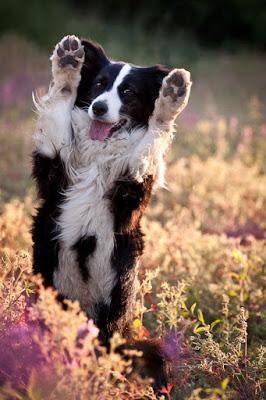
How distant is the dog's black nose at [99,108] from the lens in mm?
4109

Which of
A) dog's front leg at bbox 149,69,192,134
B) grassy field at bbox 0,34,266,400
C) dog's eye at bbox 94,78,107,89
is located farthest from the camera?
dog's eye at bbox 94,78,107,89

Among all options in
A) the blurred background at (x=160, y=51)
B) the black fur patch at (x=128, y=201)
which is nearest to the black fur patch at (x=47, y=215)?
the black fur patch at (x=128, y=201)

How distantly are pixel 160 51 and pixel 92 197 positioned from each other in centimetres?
1510

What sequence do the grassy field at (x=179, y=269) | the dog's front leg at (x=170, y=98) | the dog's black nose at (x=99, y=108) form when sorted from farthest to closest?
the dog's black nose at (x=99, y=108), the dog's front leg at (x=170, y=98), the grassy field at (x=179, y=269)

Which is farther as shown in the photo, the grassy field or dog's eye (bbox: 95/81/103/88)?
dog's eye (bbox: 95/81/103/88)

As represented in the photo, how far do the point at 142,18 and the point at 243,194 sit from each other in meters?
13.2

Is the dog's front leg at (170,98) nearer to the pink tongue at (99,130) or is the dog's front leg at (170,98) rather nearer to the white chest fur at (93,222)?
the white chest fur at (93,222)

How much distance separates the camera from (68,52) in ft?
13.2

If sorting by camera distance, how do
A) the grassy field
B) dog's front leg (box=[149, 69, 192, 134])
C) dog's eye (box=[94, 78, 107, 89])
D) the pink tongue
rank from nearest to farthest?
the grassy field < dog's front leg (box=[149, 69, 192, 134]) < the pink tongue < dog's eye (box=[94, 78, 107, 89])

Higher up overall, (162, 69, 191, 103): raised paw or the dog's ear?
(162, 69, 191, 103): raised paw

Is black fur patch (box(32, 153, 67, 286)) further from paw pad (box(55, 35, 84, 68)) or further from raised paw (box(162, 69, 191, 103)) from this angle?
raised paw (box(162, 69, 191, 103))

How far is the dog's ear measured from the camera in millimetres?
4395

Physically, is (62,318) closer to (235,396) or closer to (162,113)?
(235,396)

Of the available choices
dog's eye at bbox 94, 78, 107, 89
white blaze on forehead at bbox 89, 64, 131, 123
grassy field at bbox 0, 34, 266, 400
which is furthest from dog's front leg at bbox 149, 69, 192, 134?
grassy field at bbox 0, 34, 266, 400
